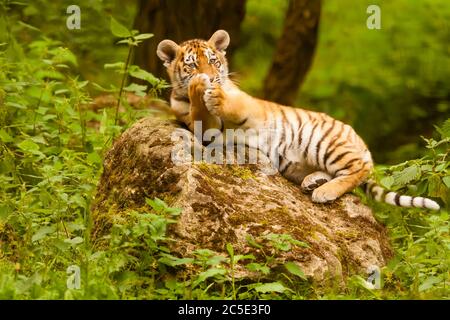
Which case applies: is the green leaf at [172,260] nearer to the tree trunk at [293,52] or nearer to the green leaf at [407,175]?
the green leaf at [407,175]

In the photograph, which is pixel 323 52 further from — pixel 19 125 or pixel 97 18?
pixel 19 125

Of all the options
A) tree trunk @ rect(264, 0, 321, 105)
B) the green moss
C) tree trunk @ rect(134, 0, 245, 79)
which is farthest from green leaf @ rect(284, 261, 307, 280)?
tree trunk @ rect(264, 0, 321, 105)

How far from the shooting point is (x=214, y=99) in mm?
6383

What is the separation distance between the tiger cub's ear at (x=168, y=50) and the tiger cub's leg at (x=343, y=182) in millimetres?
1585

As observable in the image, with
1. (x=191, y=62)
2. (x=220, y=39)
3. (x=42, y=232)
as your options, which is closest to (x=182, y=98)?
(x=191, y=62)

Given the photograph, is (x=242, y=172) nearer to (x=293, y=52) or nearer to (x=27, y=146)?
(x=27, y=146)

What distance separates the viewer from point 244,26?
1527cm

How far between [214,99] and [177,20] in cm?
352

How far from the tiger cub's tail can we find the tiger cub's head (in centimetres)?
144

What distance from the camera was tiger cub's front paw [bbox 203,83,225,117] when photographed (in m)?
6.38

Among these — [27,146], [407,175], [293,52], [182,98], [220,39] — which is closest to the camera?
[27,146]

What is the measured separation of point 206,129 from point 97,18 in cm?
514

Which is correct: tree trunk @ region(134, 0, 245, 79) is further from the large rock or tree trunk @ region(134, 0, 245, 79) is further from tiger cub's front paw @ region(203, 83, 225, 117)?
tiger cub's front paw @ region(203, 83, 225, 117)
